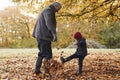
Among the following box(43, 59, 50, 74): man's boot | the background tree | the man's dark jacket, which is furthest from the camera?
the background tree

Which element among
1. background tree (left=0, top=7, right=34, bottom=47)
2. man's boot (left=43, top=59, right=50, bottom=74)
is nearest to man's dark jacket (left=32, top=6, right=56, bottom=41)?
man's boot (left=43, top=59, right=50, bottom=74)

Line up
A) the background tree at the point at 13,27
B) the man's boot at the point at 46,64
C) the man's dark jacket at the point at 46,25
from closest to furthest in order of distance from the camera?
the man's dark jacket at the point at 46,25, the man's boot at the point at 46,64, the background tree at the point at 13,27

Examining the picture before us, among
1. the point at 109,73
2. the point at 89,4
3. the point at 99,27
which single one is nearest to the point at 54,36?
the point at 109,73

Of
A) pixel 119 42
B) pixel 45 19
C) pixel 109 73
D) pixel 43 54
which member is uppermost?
pixel 45 19

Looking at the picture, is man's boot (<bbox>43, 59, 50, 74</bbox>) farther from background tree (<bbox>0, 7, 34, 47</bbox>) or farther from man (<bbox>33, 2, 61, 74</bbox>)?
background tree (<bbox>0, 7, 34, 47</bbox>)

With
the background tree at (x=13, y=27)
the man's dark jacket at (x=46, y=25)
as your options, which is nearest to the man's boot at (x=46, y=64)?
the man's dark jacket at (x=46, y=25)

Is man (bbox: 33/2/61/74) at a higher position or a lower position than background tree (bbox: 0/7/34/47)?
higher

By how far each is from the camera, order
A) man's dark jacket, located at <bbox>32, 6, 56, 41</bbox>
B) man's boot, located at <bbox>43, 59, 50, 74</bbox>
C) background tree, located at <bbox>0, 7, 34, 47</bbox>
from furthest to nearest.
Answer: background tree, located at <bbox>0, 7, 34, 47</bbox>, man's boot, located at <bbox>43, 59, 50, 74</bbox>, man's dark jacket, located at <bbox>32, 6, 56, 41</bbox>

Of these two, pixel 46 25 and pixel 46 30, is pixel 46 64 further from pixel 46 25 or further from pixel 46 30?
pixel 46 25

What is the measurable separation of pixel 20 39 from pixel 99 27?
431 inches

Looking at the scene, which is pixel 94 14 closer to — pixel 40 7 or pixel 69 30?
pixel 40 7

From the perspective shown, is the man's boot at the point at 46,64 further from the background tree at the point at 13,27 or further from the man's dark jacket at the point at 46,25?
the background tree at the point at 13,27

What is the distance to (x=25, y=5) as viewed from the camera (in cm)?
1402

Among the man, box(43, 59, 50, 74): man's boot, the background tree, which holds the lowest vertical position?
the background tree
